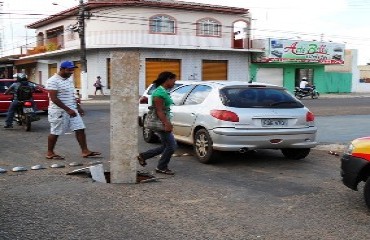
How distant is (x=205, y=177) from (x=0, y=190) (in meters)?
2.94

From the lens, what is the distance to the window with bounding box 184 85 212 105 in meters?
8.54

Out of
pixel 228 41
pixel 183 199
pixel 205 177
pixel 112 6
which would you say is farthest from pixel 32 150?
pixel 228 41

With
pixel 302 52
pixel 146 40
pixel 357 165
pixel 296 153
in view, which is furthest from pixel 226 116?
pixel 302 52

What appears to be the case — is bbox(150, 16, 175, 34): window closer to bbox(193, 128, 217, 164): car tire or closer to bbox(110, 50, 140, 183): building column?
bbox(193, 128, 217, 164): car tire

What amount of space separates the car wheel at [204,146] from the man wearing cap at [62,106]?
214 cm

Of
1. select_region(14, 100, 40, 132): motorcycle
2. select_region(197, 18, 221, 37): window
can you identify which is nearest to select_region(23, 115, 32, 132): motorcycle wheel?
select_region(14, 100, 40, 132): motorcycle

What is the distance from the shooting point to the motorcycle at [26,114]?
1280 cm

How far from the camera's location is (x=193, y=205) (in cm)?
552

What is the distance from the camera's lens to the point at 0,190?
610 centimetres

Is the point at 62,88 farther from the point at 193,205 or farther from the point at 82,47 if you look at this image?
the point at 82,47

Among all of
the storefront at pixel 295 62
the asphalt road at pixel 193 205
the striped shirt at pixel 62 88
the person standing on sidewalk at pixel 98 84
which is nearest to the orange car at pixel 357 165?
the asphalt road at pixel 193 205

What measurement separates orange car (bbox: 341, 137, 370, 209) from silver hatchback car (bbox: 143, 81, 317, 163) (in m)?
2.31

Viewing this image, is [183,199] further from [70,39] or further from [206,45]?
[70,39]

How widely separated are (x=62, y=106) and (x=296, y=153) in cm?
442
